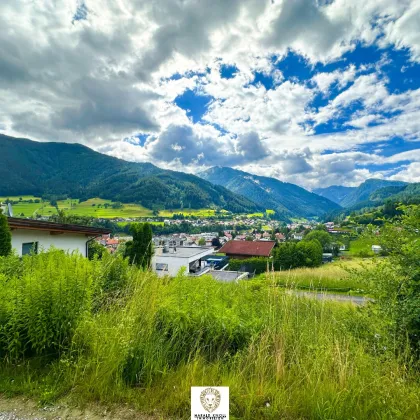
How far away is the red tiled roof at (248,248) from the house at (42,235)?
37.6 m

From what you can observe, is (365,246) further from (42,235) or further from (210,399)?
(42,235)

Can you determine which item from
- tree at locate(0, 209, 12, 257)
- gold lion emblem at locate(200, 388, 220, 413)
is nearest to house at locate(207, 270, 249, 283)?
gold lion emblem at locate(200, 388, 220, 413)

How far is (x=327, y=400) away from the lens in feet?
7.49

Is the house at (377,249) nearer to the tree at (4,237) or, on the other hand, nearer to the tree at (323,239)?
the tree at (4,237)

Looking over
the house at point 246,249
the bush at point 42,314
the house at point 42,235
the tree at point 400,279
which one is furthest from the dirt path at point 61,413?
the house at point 246,249

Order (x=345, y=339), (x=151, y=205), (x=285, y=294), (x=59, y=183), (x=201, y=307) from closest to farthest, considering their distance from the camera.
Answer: (x=345, y=339) < (x=201, y=307) < (x=285, y=294) < (x=151, y=205) < (x=59, y=183)

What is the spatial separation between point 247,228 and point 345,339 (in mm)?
147714

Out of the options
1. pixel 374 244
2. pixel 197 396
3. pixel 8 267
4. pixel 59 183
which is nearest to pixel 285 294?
pixel 374 244

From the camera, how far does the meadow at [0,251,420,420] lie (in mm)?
2305

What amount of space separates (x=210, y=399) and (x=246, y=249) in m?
48.0

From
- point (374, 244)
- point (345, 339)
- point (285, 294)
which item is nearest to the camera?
point (345, 339)

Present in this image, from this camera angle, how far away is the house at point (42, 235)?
999 centimetres

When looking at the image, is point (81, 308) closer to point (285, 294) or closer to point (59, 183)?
point (285, 294)

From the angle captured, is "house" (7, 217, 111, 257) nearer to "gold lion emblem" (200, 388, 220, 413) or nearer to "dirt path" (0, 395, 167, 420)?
"dirt path" (0, 395, 167, 420)
